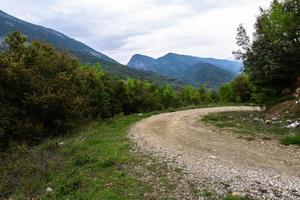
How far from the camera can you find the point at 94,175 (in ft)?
41.1

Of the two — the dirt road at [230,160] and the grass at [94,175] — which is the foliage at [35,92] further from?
the dirt road at [230,160]

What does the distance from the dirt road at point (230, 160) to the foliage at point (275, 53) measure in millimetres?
8955

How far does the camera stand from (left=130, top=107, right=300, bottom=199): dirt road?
966cm

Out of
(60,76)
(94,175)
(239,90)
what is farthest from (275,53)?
(239,90)

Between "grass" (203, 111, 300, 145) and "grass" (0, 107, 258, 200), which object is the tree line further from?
"grass" (0, 107, 258, 200)

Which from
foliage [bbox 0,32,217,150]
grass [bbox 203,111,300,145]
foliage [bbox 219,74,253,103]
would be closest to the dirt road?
grass [bbox 203,111,300,145]

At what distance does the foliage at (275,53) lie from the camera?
25641mm

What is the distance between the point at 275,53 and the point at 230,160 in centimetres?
1534

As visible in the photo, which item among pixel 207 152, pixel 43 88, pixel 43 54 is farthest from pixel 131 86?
pixel 207 152

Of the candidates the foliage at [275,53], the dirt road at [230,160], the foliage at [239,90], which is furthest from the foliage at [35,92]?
the foliage at [239,90]

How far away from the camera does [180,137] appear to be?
1788 centimetres

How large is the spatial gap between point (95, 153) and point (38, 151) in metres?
4.12

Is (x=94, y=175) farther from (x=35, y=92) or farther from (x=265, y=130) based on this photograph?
(x=35, y=92)

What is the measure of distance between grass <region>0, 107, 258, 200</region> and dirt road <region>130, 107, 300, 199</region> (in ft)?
2.06
